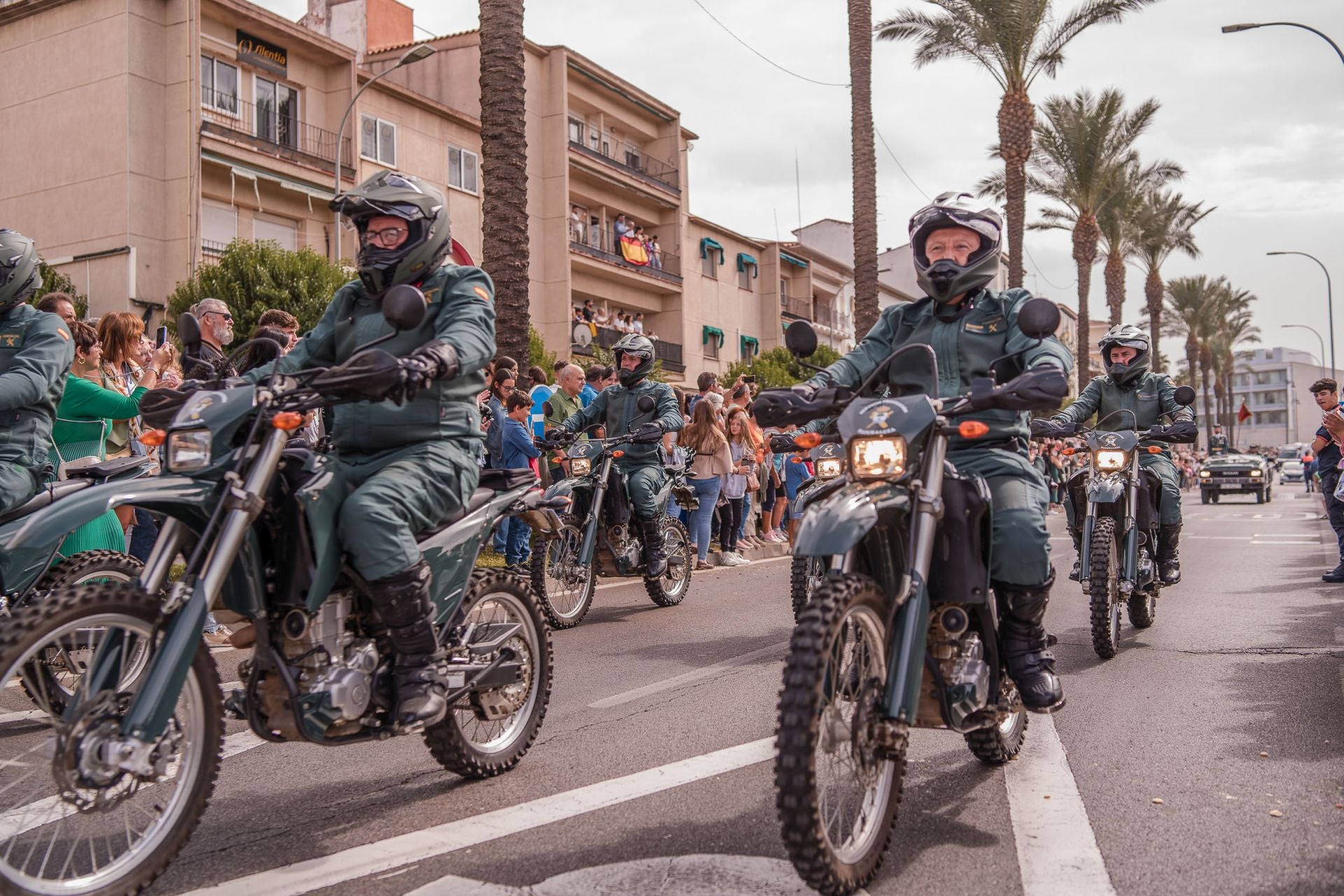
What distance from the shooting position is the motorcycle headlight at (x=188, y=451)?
342cm

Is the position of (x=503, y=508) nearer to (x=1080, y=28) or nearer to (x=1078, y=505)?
(x=1078, y=505)

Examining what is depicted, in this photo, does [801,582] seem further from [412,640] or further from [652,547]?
[412,640]

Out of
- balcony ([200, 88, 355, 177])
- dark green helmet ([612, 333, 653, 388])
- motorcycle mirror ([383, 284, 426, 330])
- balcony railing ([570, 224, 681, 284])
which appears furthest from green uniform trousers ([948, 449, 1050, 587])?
balcony railing ([570, 224, 681, 284])

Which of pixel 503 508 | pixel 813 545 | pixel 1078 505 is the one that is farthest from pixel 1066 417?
pixel 813 545

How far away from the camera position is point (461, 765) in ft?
14.5

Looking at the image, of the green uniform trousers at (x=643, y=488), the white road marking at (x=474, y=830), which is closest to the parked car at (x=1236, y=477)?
the green uniform trousers at (x=643, y=488)

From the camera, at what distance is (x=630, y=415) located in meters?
9.74

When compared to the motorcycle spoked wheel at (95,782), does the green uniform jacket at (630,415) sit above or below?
above

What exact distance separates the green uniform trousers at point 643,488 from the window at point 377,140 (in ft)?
77.3

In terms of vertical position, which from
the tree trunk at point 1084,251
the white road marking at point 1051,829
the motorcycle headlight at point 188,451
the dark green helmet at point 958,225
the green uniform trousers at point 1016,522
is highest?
the tree trunk at point 1084,251

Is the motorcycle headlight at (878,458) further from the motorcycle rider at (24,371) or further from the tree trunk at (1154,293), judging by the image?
the tree trunk at (1154,293)

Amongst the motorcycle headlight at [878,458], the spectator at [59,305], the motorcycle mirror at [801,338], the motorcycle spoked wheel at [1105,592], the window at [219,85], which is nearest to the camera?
the motorcycle headlight at [878,458]

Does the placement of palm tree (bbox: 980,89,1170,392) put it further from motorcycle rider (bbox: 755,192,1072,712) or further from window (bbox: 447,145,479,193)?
motorcycle rider (bbox: 755,192,1072,712)

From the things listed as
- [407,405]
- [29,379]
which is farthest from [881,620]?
[29,379]
